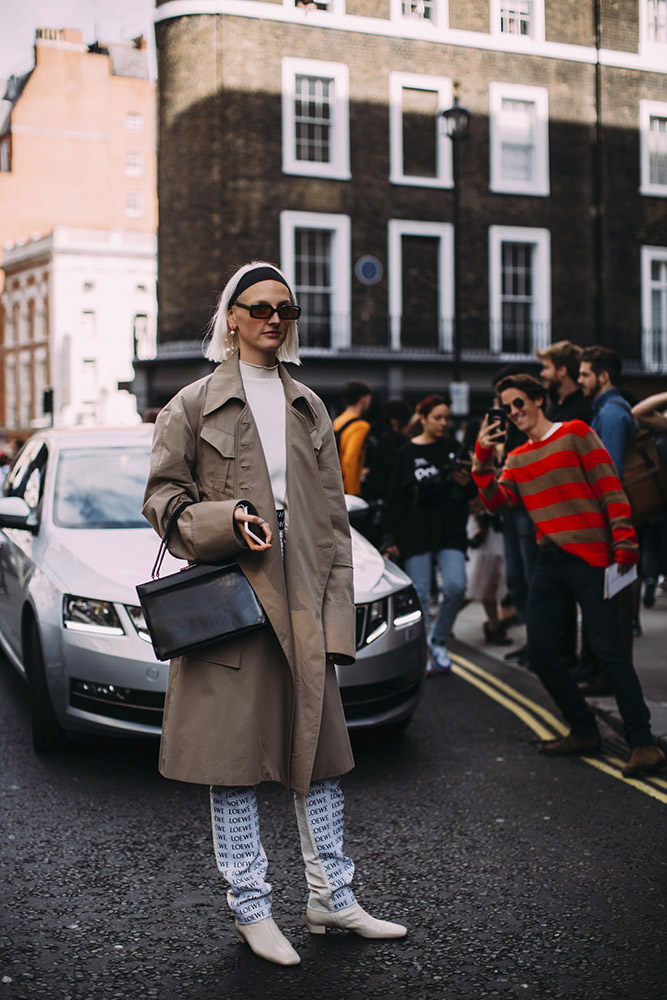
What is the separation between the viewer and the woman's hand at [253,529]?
3043mm

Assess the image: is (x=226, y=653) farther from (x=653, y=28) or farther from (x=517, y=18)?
(x=653, y=28)

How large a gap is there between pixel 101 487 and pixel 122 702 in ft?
5.99

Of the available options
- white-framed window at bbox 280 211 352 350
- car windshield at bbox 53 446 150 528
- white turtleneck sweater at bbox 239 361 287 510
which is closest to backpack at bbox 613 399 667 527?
car windshield at bbox 53 446 150 528

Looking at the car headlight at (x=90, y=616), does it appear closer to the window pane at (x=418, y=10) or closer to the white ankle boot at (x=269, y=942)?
the white ankle boot at (x=269, y=942)

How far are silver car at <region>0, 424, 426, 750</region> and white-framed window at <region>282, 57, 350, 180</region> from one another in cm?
1939

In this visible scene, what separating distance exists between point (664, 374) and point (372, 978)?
25898 millimetres

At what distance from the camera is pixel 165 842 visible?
14.3 ft

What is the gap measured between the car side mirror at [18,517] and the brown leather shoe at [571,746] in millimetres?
3021

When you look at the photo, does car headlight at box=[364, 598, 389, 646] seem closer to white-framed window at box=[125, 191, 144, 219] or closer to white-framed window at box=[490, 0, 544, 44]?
white-framed window at box=[490, 0, 544, 44]

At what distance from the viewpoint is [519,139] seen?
2645cm

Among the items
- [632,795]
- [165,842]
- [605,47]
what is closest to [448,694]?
[632,795]

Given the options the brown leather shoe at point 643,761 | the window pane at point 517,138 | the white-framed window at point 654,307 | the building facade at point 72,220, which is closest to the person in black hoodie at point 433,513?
the brown leather shoe at point 643,761

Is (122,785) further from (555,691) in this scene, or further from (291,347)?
(291,347)

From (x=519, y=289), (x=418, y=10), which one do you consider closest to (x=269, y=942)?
(x=519, y=289)
